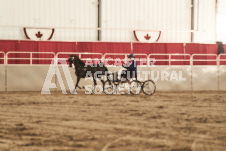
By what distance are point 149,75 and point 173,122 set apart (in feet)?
32.7

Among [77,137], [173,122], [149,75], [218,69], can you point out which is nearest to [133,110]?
[173,122]

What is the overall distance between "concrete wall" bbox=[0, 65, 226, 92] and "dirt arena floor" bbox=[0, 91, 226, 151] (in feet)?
21.7

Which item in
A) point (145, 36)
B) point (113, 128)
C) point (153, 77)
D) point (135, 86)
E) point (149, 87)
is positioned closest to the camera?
point (113, 128)

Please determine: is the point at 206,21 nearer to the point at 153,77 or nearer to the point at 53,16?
the point at 153,77

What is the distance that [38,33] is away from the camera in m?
22.1

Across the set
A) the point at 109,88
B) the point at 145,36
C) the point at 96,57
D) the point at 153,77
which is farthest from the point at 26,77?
the point at 145,36

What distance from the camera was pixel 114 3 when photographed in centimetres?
2320

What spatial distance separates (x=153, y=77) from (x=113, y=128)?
431 inches

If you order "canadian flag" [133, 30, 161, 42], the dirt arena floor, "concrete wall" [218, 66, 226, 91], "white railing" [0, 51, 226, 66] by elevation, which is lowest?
the dirt arena floor

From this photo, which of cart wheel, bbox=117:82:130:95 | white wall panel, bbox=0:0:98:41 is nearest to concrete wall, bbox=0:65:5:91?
cart wheel, bbox=117:82:130:95

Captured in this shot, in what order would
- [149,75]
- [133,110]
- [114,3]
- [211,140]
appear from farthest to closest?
[114,3] < [149,75] < [133,110] < [211,140]

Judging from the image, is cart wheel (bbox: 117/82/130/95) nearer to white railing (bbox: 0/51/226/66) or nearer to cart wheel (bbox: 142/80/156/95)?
cart wheel (bbox: 142/80/156/95)

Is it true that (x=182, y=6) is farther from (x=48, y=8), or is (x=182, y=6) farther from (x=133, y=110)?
(x=133, y=110)

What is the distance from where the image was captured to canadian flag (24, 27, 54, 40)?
22.0 m
